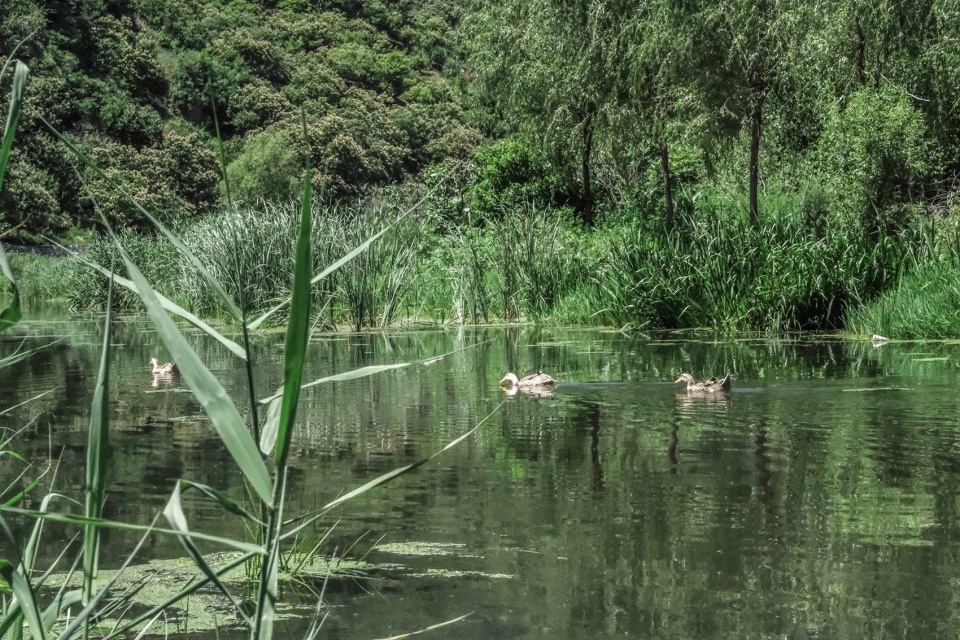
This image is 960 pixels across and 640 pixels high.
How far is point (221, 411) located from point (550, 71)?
21181 mm

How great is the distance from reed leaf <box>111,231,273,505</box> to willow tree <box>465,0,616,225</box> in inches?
694

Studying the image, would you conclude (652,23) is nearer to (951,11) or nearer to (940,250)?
(951,11)

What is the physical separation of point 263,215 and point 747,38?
741cm

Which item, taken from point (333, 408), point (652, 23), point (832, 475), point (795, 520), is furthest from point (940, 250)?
point (795, 520)

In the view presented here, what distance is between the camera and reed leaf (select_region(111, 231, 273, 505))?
156cm

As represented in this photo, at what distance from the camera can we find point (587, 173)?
24.8m

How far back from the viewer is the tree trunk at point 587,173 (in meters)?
22.8

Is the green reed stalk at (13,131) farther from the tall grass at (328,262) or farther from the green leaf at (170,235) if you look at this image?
the tall grass at (328,262)

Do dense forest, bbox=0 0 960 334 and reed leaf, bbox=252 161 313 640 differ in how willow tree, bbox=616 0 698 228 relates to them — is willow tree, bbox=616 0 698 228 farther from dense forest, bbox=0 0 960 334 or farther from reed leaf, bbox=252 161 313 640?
reed leaf, bbox=252 161 313 640

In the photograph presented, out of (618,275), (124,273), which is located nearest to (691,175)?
(618,275)

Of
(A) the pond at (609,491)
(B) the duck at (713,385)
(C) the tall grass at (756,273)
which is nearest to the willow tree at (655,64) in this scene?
(C) the tall grass at (756,273)

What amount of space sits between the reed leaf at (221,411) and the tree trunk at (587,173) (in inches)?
820

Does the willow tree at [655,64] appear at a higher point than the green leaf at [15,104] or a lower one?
higher

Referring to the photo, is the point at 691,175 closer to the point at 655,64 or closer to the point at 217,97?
the point at 655,64
